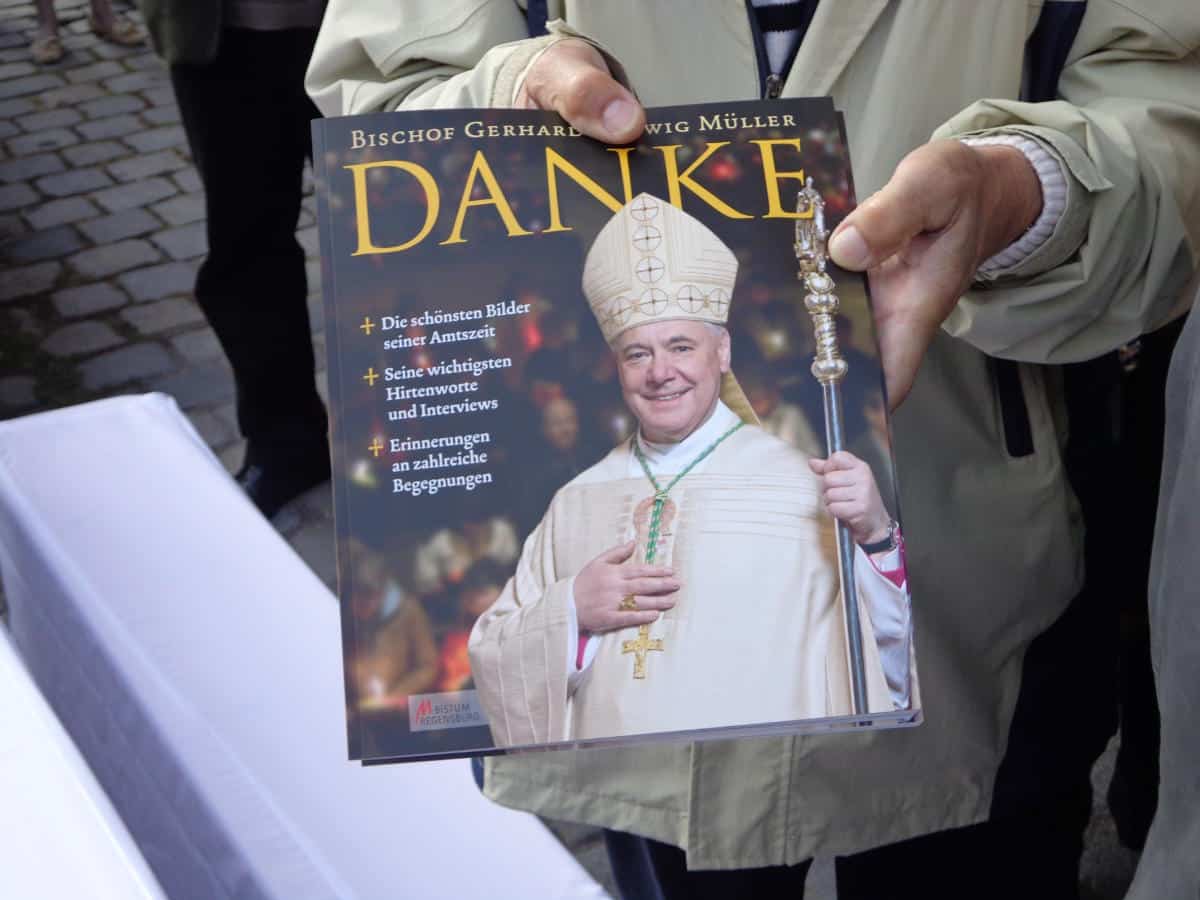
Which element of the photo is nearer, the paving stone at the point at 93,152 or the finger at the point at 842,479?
the finger at the point at 842,479

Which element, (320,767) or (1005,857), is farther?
(1005,857)

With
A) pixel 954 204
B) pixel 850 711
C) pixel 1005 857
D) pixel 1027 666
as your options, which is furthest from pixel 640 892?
pixel 954 204

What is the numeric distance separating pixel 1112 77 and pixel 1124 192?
131 millimetres

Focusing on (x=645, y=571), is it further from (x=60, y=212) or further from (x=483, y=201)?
(x=60, y=212)

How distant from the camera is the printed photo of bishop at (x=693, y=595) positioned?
2.60 ft

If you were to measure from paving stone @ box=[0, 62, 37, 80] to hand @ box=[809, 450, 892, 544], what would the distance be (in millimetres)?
5233

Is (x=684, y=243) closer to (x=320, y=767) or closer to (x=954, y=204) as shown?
(x=954, y=204)

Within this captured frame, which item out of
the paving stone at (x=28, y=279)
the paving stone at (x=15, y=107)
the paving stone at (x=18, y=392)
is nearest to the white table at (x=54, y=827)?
the paving stone at (x=18, y=392)

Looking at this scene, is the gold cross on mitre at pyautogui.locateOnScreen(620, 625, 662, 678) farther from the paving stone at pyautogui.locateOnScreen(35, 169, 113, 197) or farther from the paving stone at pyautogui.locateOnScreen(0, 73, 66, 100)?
the paving stone at pyautogui.locateOnScreen(0, 73, 66, 100)

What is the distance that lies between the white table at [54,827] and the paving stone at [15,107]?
4512 mm

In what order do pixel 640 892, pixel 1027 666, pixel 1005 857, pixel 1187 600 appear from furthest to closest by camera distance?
pixel 640 892
pixel 1005 857
pixel 1027 666
pixel 1187 600

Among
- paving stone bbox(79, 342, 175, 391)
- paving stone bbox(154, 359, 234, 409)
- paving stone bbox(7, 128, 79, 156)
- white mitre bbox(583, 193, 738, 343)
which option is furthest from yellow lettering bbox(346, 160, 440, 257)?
paving stone bbox(7, 128, 79, 156)

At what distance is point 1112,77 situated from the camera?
109cm

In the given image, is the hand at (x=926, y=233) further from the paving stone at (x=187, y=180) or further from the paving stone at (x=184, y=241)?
the paving stone at (x=187, y=180)
